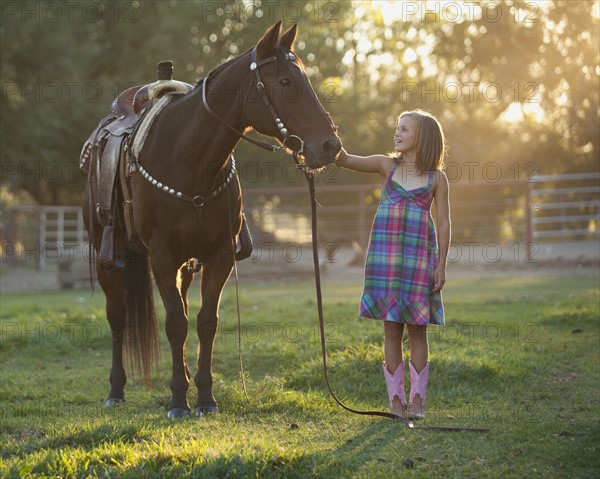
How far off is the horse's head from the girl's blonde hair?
58 cm

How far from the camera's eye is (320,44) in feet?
110

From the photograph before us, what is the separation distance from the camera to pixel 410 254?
495 cm

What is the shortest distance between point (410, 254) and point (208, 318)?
1398mm

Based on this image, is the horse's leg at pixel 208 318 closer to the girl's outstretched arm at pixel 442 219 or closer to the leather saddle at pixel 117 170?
the leather saddle at pixel 117 170

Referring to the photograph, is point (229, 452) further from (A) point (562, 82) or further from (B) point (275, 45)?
(A) point (562, 82)

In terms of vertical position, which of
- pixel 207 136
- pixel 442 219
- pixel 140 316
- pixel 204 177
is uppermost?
pixel 207 136

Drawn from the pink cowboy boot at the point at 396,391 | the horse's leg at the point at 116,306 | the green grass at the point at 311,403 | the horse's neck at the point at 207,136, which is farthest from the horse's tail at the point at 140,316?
the pink cowboy boot at the point at 396,391

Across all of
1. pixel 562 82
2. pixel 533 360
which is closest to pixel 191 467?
pixel 533 360

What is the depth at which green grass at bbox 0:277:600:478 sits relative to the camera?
151 inches

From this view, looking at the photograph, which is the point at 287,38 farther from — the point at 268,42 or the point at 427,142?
the point at 427,142

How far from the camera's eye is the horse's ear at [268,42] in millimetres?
4879

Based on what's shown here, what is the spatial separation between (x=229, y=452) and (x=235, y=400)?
5.40ft

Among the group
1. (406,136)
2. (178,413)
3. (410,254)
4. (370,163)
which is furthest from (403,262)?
(178,413)

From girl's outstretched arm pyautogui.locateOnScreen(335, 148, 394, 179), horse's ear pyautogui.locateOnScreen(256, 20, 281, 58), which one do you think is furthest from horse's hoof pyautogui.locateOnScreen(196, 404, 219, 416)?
horse's ear pyautogui.locateOnScreen(256, 20, 281, 58)
